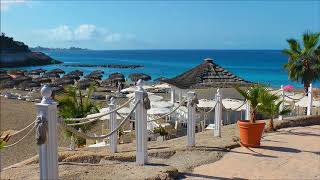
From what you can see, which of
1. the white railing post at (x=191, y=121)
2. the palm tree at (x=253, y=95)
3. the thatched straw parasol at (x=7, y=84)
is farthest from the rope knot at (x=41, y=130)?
the thatched straw parasol at (x=7, y=84)

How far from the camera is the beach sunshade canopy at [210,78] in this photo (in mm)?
17031

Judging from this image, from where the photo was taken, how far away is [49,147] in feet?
18.1

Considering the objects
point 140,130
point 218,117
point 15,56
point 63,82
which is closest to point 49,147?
point 140,130

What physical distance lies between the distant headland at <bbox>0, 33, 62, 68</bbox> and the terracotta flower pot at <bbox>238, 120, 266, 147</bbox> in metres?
117

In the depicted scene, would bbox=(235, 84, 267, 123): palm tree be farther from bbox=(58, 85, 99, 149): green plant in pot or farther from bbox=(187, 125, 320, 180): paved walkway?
bbox=(58, 85, 99, 149): green plant in pot

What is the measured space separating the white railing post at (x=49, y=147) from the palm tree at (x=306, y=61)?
43.0ft

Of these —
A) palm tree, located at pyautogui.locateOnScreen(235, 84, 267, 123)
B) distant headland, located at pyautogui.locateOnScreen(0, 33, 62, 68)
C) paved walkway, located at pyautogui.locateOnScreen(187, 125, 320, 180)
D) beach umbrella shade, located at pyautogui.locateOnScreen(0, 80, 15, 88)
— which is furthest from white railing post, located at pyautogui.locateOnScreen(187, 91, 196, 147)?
distant headland, located at pyautogui.locateOnScreen(0, 33, 62, 68)

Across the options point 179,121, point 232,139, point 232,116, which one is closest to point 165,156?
point 232,139

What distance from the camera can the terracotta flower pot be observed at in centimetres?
934

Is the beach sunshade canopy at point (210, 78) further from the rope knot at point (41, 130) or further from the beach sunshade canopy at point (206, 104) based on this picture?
the rope knot at point (41, 130)

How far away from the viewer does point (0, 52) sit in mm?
123938

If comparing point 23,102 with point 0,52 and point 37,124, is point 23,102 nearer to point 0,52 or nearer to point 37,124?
point 37,124

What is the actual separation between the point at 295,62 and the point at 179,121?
5736 mm

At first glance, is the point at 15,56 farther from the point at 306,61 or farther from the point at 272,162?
the point at 272,162
